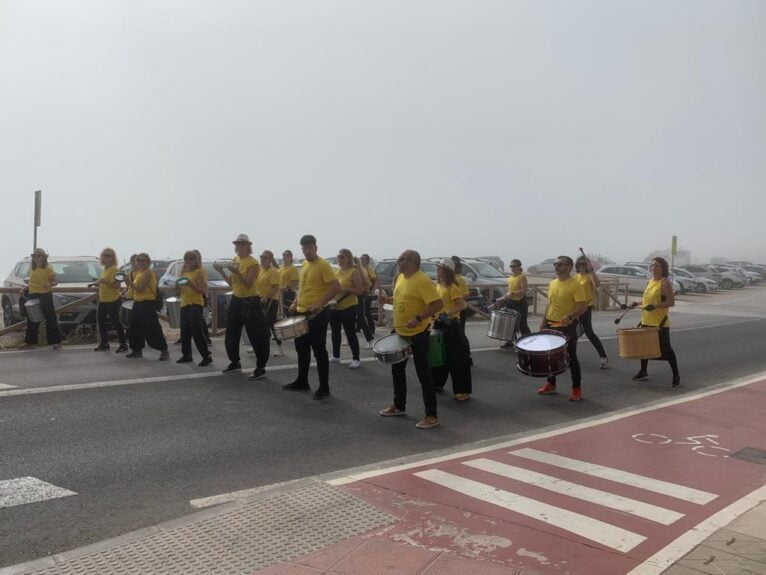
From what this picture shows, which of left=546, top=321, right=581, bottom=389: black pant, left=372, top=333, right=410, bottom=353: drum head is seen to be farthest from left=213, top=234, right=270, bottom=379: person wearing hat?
left=546, top=321, right=581, bottom=389: black pant

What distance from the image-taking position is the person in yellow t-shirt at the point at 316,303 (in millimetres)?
8695

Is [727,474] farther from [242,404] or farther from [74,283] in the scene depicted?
[74,283]

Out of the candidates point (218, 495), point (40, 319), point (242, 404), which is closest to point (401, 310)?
point (242, 404)

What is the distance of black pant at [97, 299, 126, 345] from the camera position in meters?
12.2

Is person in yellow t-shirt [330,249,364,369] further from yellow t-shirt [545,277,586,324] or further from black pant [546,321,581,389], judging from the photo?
black pant [546,321,581,389]

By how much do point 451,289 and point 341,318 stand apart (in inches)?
99.1

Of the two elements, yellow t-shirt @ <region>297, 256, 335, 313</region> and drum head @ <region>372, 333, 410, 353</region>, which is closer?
drum head @ <region>372, 333, 410, 353</region>

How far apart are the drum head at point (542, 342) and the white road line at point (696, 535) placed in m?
3.08

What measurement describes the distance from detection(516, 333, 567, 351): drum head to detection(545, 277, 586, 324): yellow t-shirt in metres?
0.51

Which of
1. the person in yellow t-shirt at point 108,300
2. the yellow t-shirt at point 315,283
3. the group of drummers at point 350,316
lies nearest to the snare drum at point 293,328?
the group of drummers at point 350,316

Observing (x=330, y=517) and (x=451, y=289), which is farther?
(x=451, y=289)

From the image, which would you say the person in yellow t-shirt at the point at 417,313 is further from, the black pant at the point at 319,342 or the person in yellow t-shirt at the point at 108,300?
the person in yellow t-shirt at the point at 108,300

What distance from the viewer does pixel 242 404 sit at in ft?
27.3

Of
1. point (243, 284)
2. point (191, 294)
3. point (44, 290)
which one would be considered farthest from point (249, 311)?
point (44, 290)
